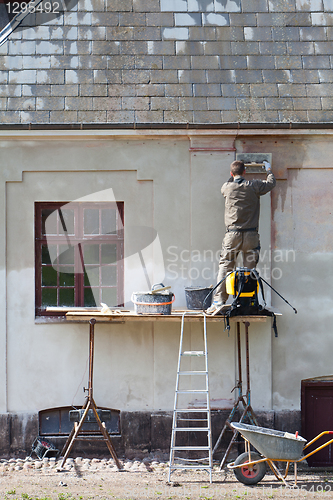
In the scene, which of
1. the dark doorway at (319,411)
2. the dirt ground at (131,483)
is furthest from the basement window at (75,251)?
the dark doorway at (319,411)

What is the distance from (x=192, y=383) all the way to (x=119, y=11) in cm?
594

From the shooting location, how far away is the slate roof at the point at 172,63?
711cm

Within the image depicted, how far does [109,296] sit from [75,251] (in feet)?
2.84

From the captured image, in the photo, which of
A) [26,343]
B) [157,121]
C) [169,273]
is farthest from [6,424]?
[157,121]

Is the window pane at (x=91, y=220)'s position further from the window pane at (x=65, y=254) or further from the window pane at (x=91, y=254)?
the window pane at (x=65, y=254)

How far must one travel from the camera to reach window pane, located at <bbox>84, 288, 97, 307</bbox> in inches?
289

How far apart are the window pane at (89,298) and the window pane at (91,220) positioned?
2.98 feet

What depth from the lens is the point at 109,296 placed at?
7.37 m

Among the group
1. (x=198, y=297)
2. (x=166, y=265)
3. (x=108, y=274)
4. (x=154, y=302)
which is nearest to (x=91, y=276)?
(x=108, y=274)

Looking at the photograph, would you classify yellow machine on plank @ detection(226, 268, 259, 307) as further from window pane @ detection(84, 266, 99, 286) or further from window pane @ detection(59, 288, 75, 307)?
window pane @ detection(59, 288, 75, 307)

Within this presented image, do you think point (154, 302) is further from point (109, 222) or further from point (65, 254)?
point (65, 254)

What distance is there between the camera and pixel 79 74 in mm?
7324

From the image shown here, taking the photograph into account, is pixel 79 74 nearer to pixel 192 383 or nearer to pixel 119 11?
pixel 119 11

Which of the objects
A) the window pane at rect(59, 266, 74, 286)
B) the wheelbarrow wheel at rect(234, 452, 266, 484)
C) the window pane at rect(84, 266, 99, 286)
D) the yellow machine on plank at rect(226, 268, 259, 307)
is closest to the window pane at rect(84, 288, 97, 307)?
the window pane at rect(84, 266, 99, 286)
